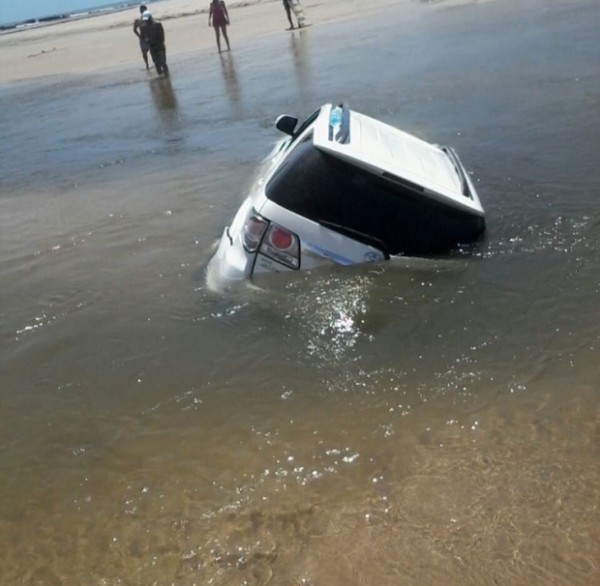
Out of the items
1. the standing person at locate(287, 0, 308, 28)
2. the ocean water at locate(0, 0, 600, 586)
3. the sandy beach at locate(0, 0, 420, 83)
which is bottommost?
the sandy beach at locate(0, 0, 420, 83)

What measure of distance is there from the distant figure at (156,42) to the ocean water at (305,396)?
42.2ft

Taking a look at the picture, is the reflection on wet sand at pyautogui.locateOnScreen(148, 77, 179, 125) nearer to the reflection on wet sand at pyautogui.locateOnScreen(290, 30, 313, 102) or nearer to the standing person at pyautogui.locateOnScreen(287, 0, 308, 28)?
the reflection on wet sand at pyautogui.locateOnScreen(290, 30, 313, 102)

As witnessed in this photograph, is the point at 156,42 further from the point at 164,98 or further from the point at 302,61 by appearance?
the point at 164,98

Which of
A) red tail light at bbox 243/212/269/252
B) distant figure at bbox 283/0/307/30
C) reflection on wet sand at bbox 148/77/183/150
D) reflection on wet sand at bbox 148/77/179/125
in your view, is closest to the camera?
red tail light at bbox 243/212/269/252

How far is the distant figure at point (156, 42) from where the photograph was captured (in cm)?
2241

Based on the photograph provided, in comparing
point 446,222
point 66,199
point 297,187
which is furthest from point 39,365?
point 66,199

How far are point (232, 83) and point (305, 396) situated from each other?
1512 cm

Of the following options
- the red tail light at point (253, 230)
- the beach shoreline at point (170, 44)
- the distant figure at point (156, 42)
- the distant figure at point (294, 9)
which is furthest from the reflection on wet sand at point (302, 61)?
the red tail light at point (253, 230)

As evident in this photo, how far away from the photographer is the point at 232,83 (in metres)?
18.9

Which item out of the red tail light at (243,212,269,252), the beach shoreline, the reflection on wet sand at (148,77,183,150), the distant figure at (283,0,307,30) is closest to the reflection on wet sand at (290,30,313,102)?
the distant figure at (283,0,307,30)

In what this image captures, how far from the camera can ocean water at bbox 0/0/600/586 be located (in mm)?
3703

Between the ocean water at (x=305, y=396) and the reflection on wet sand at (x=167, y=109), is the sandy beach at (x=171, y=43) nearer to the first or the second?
the reflection on wet sand at (x=167, y=109)

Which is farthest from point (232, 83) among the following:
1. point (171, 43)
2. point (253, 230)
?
point (171, 43)

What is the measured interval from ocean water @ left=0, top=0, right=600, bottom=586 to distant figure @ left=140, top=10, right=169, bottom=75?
12.9 meters
